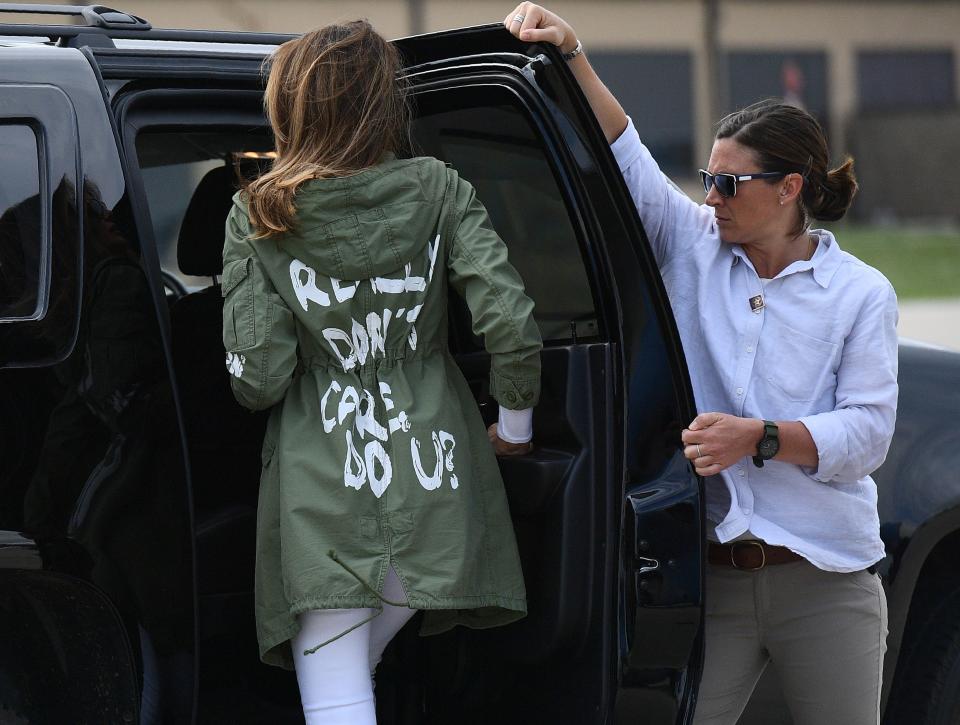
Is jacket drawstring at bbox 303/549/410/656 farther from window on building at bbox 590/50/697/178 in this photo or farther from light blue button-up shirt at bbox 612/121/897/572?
window on building at bbox 590/50/697/178

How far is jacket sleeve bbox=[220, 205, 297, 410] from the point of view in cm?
203

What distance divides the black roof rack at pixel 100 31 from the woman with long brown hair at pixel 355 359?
46 cm

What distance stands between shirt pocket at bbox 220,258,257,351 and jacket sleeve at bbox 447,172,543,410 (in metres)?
0.33

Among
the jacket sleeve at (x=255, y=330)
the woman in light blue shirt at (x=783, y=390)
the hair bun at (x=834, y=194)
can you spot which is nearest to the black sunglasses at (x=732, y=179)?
the woman in light blue shirt at (x=783, y=390)

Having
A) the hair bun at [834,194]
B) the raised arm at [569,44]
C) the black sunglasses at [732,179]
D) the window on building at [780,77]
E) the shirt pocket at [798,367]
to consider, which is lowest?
the window on building at [780,77]

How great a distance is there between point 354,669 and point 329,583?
0.64ft

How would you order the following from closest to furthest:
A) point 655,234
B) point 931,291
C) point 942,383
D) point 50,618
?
point 50,618 → point 655,234 → point 942,383 → point 931,291

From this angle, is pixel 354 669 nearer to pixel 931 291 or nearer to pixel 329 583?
pixel 329 583

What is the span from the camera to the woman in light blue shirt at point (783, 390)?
2.23 m

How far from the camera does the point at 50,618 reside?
1.98m

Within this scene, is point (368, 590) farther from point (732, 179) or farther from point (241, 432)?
point (732, 179)

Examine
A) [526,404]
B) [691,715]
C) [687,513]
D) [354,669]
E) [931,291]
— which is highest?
[526,404]

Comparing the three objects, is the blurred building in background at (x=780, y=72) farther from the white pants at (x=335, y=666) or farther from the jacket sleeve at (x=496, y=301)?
the white pants at (x=335, y=666)

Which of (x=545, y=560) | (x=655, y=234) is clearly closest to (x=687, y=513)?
(x=545, y=560)
